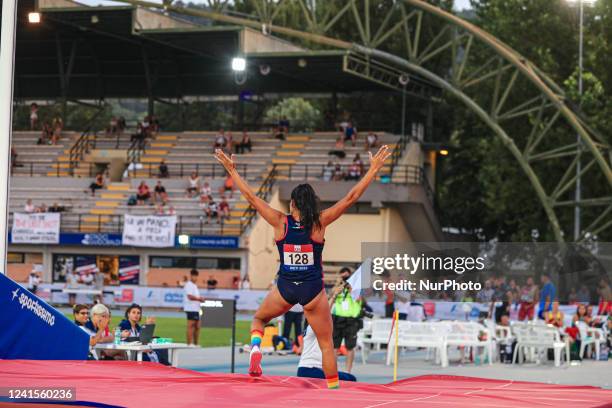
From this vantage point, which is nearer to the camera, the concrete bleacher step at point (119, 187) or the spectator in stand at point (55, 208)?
the spectator in stand at point (55, 208)

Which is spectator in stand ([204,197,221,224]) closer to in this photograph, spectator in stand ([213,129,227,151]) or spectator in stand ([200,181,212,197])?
spectator in stand ([200,181,212,197])

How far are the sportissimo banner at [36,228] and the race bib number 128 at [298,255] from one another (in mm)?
39162

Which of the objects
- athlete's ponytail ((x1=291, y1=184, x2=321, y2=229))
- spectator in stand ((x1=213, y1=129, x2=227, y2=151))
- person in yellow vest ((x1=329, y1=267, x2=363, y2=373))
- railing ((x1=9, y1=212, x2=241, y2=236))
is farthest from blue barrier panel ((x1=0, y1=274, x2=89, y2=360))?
spectator in stand ((x1=213, y1=129, x2=227, y2=151))

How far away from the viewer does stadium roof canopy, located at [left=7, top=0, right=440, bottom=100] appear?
1860 inches

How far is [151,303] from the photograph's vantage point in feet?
148

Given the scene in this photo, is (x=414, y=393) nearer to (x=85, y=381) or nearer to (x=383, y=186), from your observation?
(x=85, y=381)

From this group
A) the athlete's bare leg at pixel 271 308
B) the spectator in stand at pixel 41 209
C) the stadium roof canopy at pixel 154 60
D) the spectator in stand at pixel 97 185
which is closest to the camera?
the athlete's bare leg at pixel 271 308

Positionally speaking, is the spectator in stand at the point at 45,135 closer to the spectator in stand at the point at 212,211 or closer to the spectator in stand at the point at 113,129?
the spectator in stand at the point at 113,129

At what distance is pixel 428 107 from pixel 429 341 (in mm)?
30384

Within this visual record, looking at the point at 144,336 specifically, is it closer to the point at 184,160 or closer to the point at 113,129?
the point at 184,160

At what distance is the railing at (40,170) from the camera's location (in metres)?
55.0

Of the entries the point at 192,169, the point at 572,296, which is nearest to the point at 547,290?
the point at 572,296

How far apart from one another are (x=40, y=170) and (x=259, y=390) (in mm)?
46018

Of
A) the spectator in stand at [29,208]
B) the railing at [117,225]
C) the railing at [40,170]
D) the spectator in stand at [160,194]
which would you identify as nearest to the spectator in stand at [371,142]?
the railing at [117,225]
